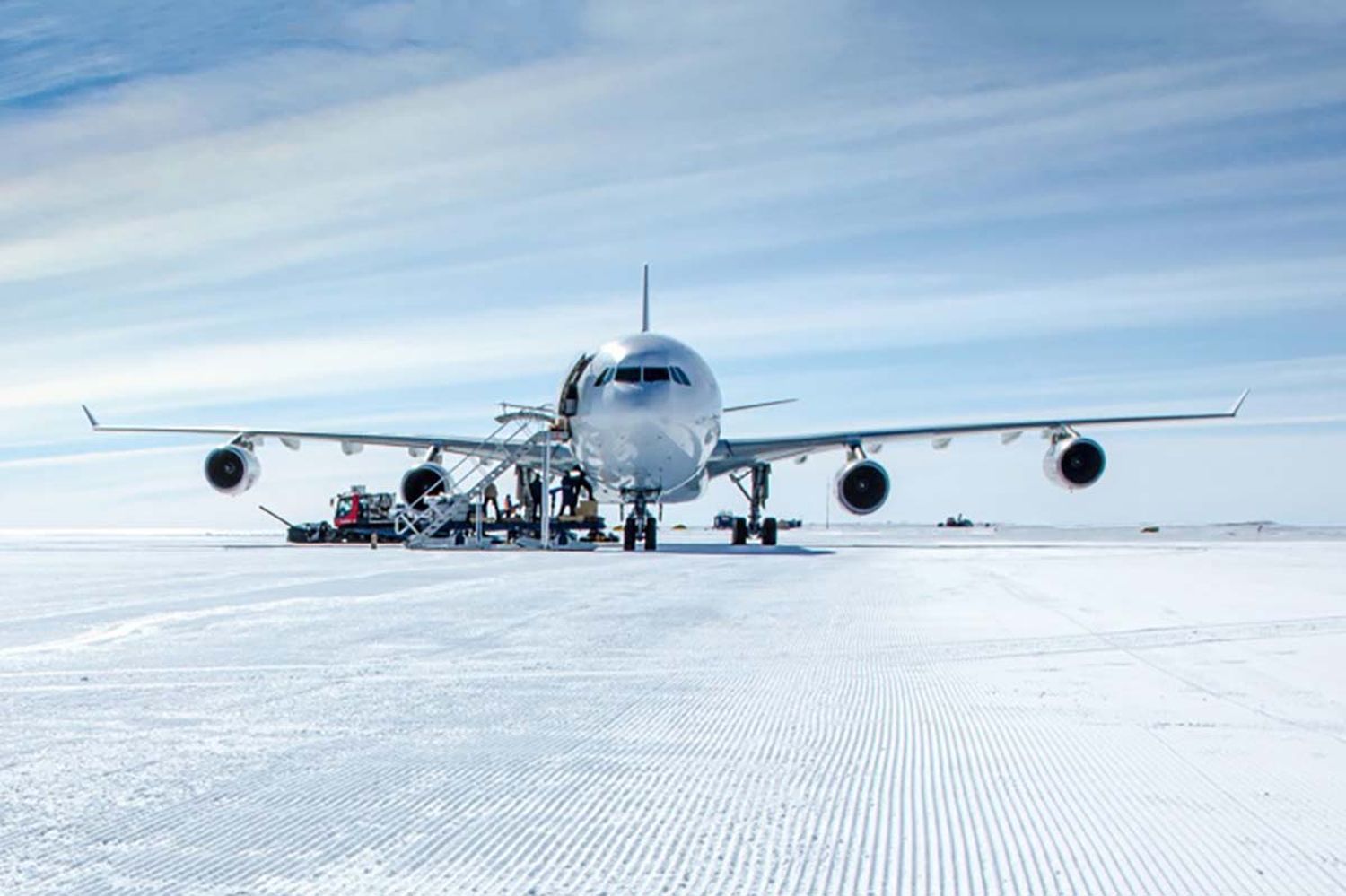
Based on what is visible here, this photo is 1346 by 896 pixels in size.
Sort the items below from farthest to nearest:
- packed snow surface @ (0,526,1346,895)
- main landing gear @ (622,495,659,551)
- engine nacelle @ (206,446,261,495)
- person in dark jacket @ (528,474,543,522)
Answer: person in dark jacket @ (528,474,543,522) → engine nacelle @ (206,446,261,495) → main landing gear @ (622,495,659,551) → packed snow surface @ (0,526,1346,895)

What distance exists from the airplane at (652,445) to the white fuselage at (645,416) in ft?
0.08

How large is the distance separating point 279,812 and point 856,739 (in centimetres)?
194

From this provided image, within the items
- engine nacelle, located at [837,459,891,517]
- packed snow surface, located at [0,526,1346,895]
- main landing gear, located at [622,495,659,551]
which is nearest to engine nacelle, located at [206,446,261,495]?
main landing gear, located at [622,495,659,551]

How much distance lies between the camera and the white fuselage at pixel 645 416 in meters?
23.6

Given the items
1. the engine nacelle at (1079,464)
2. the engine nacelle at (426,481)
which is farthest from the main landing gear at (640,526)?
the engine nacelle at (1079,464)

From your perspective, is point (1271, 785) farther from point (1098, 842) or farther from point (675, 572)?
point (675, 572)

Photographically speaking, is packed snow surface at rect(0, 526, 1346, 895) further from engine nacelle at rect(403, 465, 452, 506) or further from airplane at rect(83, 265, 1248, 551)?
engine nacelle at rect(403, 465, 452, 506)

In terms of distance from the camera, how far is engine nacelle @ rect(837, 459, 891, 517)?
1067 inches

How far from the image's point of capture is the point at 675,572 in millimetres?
14969

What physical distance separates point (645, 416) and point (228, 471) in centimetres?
1209

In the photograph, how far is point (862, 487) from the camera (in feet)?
89.0

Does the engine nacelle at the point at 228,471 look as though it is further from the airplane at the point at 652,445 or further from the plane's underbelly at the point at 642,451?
the plane's underbelly at the point at 642,451

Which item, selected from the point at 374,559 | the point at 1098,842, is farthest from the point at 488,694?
the point at 374,559

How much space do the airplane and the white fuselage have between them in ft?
0.08
